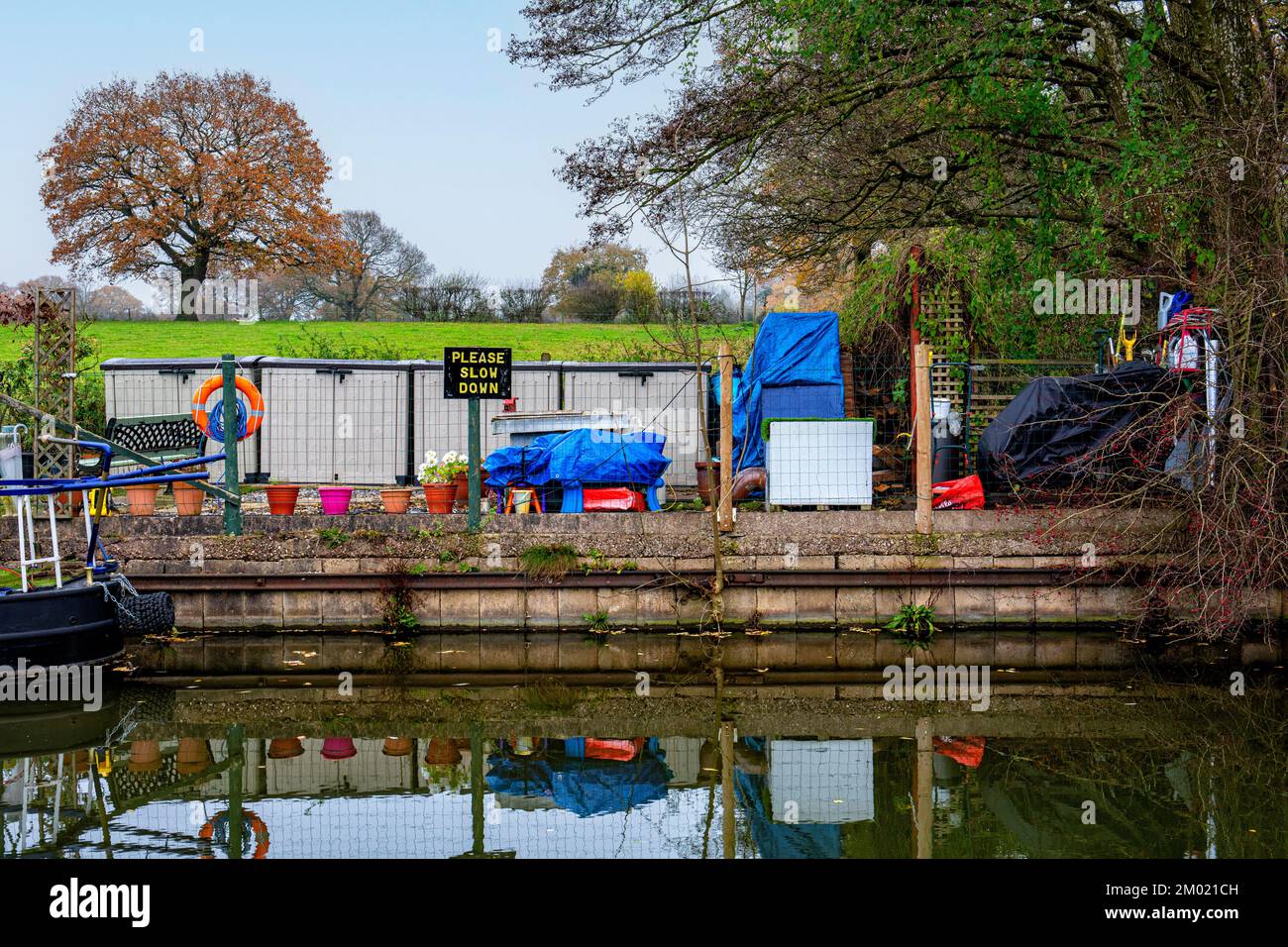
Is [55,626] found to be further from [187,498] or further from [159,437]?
[159,437]

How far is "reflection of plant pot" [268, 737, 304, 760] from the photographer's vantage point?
24.4ft

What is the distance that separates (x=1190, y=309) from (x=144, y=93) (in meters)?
34.6

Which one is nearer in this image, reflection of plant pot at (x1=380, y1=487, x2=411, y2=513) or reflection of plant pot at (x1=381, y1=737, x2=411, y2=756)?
reflection of plant pot at (x1=381, y1=737, x2=411, y2=756)

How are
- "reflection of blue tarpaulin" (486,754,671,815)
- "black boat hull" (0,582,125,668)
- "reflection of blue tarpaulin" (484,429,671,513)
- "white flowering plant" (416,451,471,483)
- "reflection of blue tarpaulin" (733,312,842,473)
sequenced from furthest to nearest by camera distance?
1. "reflection of blue tarpaulin" (733,312,842,473)
2. "white flowering plant" (416,451,471,483)
3. "reflection of blue tarpaulin" (484,429,671,513)
4. "black boat hull" (0,582,125,668)
5. "reflection of blue tarpaulin" (486,754,671,815)

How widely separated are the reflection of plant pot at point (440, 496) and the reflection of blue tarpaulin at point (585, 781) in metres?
5.03

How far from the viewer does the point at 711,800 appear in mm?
6586

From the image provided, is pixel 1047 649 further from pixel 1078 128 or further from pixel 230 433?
pixel 230 433

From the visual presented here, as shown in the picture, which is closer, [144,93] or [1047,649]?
[1047,649]

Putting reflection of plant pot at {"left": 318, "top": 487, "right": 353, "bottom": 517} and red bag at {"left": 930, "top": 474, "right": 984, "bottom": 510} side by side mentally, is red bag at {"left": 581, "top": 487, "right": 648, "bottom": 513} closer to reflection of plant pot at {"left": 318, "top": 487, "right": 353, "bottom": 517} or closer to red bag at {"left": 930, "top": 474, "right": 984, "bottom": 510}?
reflection of plant pot at {"left": 318, "top": 487, "right": 353, "bottom": 517}

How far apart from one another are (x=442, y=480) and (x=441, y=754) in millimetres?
5112

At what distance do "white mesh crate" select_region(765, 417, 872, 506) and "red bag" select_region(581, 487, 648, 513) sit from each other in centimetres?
146

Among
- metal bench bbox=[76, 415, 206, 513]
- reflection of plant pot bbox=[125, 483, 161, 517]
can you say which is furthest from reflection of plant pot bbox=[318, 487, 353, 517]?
metal bench bbox=[76, 415, 206, 513]

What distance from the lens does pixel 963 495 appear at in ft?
38.9
